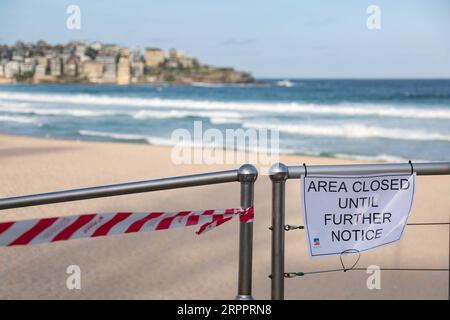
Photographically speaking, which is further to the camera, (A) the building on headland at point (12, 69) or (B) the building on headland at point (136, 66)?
(B) the building on headland at point (136, 66)

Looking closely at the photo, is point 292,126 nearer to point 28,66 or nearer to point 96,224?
point 96,224

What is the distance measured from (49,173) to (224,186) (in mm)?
4567

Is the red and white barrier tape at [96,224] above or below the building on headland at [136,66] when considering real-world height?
below

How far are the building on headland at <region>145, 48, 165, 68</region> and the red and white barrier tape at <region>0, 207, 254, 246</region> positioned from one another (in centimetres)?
8162

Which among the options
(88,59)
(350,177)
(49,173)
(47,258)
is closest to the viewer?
(350,177)

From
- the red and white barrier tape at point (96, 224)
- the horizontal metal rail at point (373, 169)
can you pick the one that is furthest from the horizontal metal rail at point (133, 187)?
the horizontal metal rail at point (373, 169)

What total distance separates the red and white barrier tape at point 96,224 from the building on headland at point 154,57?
268 ft

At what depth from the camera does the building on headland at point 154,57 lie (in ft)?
274

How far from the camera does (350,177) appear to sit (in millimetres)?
2953

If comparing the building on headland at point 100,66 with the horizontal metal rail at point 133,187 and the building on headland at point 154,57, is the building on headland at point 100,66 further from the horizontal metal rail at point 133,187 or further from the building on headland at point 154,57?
the horizontal metal rail at point 133,187

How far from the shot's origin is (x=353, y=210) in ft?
9.84

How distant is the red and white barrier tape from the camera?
292 cm
